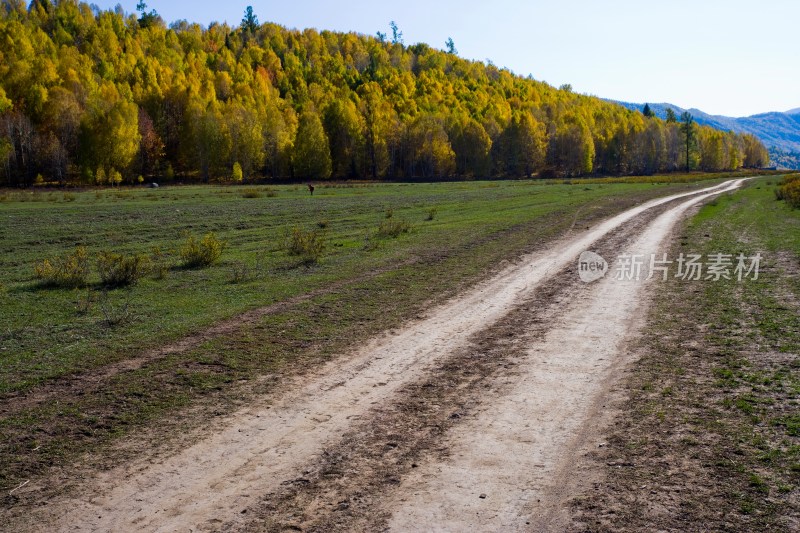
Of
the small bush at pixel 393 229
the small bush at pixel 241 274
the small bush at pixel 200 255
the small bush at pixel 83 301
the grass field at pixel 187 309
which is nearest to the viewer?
the grass field at pixel 187 309

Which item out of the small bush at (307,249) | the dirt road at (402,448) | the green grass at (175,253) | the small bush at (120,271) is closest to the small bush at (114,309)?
the green grass at (175,253)

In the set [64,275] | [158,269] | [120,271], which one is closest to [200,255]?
[158,269]

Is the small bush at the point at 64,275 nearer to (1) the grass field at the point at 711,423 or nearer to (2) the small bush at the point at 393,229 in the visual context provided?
(2) the small bush at the point at 393,229

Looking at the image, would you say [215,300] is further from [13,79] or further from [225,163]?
[13,79]

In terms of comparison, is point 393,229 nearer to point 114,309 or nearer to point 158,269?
point 158,269

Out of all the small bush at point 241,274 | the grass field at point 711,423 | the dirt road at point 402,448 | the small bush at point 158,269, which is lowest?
the dirt road at point 402,448

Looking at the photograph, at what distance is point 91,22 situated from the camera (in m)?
164

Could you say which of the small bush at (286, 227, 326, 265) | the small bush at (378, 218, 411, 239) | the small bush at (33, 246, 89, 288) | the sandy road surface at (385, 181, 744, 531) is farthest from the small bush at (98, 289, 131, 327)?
the small bush at (378, 218, 411, 239)

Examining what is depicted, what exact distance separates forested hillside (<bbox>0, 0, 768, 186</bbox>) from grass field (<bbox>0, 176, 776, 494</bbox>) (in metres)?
59.7

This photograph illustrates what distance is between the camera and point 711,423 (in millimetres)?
6828

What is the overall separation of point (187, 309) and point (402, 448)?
Answer: 29.0ft

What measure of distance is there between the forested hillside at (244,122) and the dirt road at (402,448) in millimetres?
82350

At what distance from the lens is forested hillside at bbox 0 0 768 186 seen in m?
83.1

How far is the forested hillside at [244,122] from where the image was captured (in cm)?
8312
